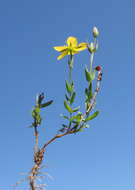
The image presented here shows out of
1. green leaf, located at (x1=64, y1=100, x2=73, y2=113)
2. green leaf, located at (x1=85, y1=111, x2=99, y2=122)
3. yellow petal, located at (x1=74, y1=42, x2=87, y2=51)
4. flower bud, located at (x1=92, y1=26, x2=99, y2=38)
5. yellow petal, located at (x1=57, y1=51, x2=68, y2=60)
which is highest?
flower bud, located at (x1=92, y1=26, x2=99, y2=38)

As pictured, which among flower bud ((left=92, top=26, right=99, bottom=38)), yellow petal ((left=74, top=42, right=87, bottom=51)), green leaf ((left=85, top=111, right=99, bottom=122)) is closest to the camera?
green leaf ((left=85, top=111, right=99, bottom=122))

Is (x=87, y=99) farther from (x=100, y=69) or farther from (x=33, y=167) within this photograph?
(x=33, y=167)

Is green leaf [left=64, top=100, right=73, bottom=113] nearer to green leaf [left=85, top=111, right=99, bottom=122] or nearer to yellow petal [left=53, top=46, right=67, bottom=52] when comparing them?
green leaf [left=85, top=111, right=99, bottom=122]

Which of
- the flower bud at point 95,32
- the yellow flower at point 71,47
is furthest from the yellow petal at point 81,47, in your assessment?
the flower bud at point 95,32

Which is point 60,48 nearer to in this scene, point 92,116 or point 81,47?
point 81,47

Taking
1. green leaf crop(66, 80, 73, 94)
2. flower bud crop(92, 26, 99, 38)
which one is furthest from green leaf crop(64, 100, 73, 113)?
flower bud crop(92, 26, 99, 38)

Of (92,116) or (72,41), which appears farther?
(72,41)

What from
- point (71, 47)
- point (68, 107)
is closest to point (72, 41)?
point (71, 47)

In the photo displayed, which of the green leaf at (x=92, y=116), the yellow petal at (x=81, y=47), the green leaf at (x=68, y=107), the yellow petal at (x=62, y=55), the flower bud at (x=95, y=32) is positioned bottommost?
the green leaf at (x=92, y=116)

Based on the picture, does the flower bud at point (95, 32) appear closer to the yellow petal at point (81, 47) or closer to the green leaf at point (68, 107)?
the yellow petal at point (81, 47)
